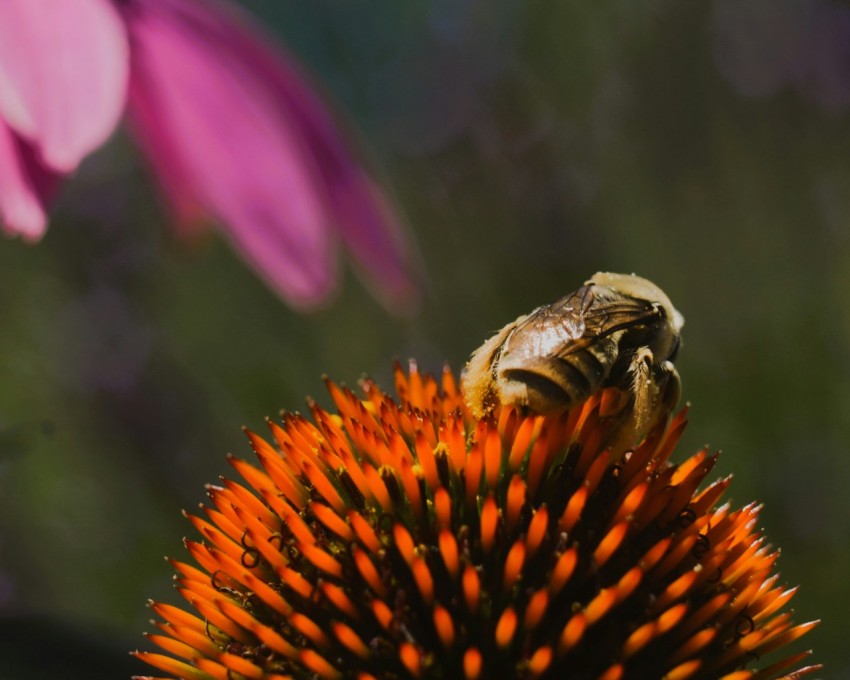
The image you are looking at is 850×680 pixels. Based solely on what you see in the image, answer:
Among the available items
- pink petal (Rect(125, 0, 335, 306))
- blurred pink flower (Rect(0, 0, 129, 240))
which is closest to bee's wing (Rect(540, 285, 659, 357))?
pink petal (Rect(125, 0, 335, 306))

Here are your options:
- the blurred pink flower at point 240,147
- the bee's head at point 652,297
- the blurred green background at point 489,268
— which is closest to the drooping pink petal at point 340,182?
the blurred pink flower at point 240,147

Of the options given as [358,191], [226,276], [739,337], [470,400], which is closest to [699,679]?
[470,400]

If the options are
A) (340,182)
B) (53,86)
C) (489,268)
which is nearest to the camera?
(53,86)

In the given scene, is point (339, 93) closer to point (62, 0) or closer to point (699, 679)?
point (62, 0)

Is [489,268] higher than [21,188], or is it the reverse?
[489,268]

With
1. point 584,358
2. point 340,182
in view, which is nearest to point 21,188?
point 340,182

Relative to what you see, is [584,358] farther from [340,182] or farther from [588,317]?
[340,182]

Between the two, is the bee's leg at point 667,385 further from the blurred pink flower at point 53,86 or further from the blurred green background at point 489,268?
the blurred green background at point 489,268

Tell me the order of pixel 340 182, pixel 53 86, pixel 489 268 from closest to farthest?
pixel 53 86 → pixel 340 182 → pixel 489 268
